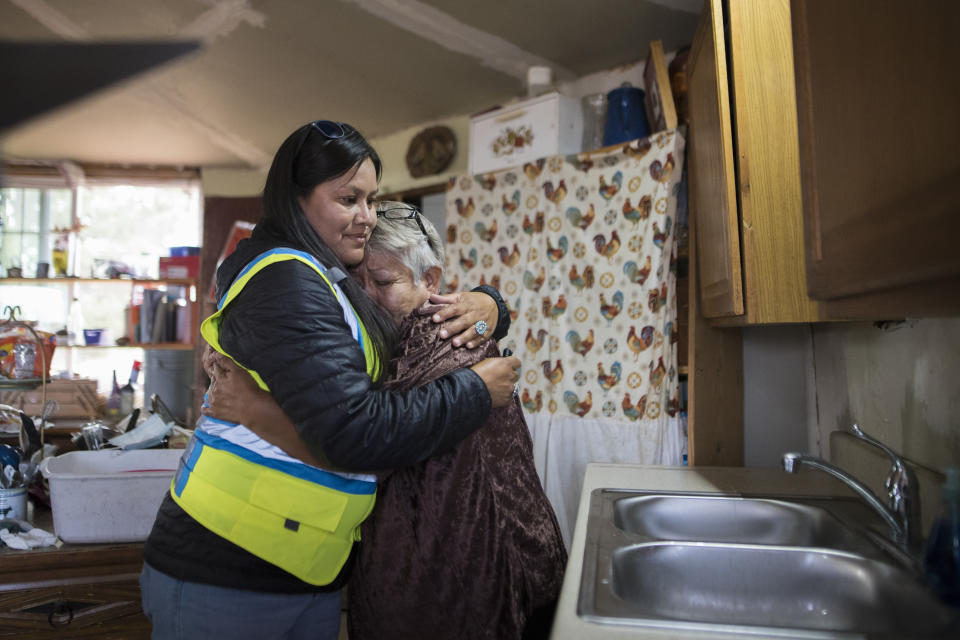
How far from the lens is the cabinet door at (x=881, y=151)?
1.99ft

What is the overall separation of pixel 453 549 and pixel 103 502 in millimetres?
1011

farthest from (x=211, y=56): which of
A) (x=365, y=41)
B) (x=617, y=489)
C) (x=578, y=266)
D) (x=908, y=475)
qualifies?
(x=908, y=475)

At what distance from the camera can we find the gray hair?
1329 mm

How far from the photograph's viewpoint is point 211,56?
3.62 m

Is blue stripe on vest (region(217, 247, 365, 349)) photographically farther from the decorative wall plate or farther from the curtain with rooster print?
the decorative wall plate

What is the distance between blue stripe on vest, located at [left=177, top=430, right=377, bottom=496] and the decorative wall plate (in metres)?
2.95

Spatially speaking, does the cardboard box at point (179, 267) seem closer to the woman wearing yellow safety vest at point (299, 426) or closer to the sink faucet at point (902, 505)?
the woman wearing yellow safety vest at point (299, 426)

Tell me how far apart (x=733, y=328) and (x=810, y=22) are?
1.47 metres

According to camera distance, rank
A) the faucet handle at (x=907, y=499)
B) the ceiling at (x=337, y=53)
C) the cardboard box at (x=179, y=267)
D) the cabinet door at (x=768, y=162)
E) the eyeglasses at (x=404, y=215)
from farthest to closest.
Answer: the cardboard box at (x=179, y=267) → the ceiling at (x=337, y=53) → the cabinet door at (x=768, y=162) → the eyeglasses at (x=404, y=215) → the faucet handle at (x=907, y=499)

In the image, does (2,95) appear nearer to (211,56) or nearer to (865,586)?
(865,586)

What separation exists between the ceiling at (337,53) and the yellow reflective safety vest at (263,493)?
2.14 meters

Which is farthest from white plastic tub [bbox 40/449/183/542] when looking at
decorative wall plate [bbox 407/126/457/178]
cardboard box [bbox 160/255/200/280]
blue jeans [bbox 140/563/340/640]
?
cardboard box [bbox 160/255/200/280]

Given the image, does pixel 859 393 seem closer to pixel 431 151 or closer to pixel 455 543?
pixel 455 543

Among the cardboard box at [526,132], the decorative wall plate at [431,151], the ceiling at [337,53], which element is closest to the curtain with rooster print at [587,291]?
the cardboard box at [526,132]
